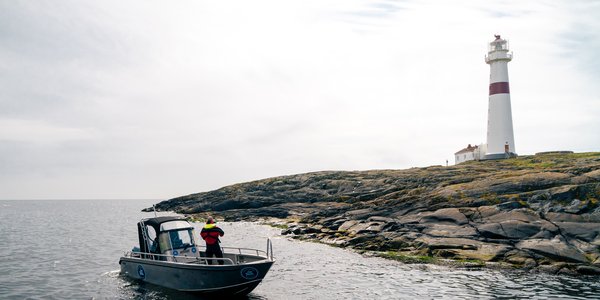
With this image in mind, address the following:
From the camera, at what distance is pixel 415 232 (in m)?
34.1

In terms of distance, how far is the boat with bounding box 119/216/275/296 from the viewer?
19156mm

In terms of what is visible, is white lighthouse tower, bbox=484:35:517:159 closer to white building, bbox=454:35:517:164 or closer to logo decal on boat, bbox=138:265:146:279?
white building, bbox=454:35:517:164

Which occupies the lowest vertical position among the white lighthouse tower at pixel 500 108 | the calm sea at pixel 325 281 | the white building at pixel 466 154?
the calm sea at pixel 325 281

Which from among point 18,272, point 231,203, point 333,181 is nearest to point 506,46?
point 333,181

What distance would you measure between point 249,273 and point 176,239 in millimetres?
5616

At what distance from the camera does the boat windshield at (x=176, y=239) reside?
22.4m

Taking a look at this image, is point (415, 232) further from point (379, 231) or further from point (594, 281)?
point (594, 281)

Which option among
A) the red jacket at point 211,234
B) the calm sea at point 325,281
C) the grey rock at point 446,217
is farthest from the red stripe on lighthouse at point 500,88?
the red jacket at point 211,234

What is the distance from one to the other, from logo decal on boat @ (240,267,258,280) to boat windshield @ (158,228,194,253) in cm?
501

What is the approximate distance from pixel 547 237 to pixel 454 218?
7.02 meters

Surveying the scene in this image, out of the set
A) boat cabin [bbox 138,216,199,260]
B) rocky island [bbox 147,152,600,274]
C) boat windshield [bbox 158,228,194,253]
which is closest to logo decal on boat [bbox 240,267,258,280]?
boat cabin [bbox 138,216,199,260]

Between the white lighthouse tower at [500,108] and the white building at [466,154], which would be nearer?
the white lighthouse tower at [500,108]

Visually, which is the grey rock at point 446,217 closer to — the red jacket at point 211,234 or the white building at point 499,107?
the red jacket at point 211,234

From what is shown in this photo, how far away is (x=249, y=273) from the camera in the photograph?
1906 cm
